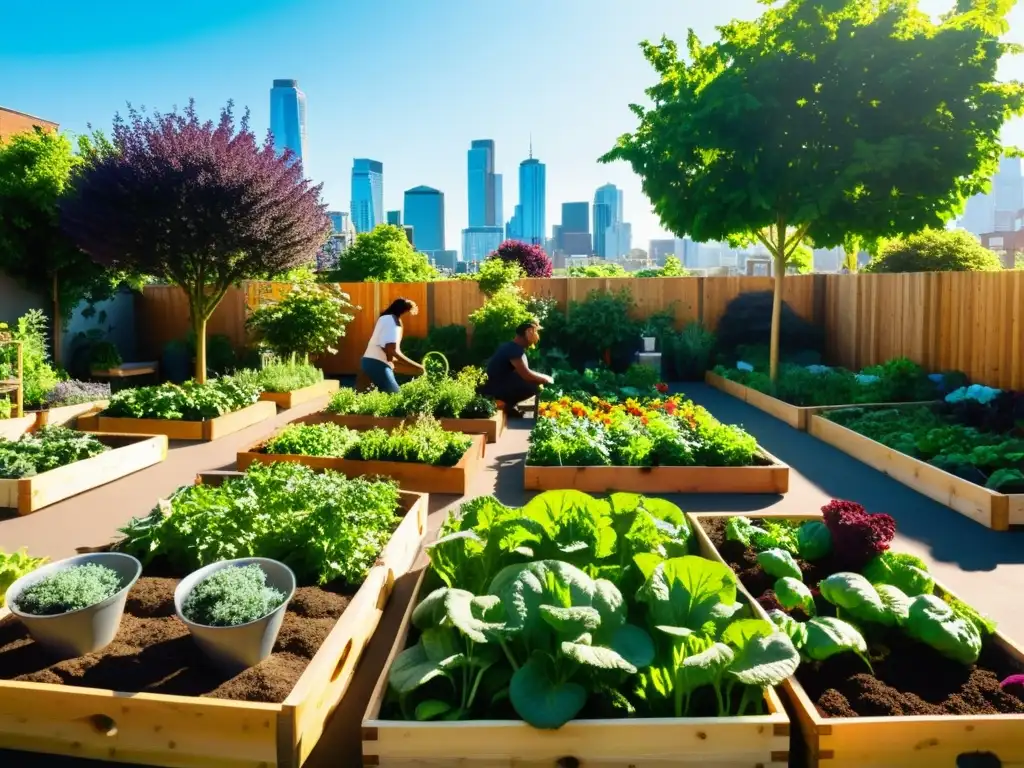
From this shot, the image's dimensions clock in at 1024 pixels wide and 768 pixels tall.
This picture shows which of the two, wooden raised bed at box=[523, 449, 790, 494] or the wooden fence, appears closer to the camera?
wooden raised bed at box=[523, 449, 790, 494]

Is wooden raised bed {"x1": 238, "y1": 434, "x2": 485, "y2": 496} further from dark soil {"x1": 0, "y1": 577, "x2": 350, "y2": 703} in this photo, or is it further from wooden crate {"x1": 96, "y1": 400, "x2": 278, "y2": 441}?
dark soil {"x1": 0, "y1": 577, "x2": 350, "y2": 703}

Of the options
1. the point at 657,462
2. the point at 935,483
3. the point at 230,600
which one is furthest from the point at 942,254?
the point at 230,600

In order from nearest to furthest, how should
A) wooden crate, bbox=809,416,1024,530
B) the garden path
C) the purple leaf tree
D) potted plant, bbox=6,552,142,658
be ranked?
potted plant, bbox=6,552,142,658 → the garden path → wooden crate, bbox=809,416,1024,530 → the purple leaf tree

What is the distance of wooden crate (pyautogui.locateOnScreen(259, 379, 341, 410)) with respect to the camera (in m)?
10.6

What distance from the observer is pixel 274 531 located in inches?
149

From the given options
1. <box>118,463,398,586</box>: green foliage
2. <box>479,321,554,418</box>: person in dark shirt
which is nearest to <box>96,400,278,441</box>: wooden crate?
<box>479,321,554,418</box>: person in dark shirt

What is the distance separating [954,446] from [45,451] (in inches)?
295

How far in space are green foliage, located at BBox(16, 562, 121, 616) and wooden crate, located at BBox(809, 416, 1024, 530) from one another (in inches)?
210

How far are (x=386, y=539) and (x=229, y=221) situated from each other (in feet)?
21.4

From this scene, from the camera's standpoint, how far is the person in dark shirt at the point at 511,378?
366 inches

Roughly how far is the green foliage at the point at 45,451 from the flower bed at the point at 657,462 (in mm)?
3733

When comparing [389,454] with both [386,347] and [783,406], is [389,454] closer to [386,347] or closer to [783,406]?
[386,347]

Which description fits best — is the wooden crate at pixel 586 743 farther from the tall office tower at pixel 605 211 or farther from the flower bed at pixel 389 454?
the tall office tower at pixel 605 211

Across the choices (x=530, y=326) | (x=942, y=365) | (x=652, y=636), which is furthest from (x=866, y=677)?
(x=942, y=365)
